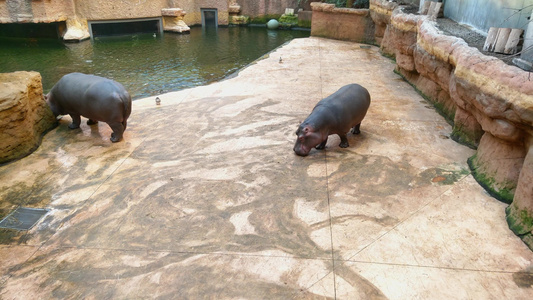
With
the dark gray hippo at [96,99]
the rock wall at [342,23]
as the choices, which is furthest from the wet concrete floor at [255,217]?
the rock wall at [342,23]

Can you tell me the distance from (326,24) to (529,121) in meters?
11.1

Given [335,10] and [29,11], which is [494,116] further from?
[29,11]

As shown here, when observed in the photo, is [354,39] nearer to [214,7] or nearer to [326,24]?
[326,24]

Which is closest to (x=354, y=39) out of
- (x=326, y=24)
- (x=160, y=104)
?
(x=326, y=24)

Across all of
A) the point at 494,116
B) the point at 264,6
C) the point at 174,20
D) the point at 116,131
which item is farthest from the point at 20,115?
the point at 264,6

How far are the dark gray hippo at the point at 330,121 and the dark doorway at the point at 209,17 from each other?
1743 centimetres

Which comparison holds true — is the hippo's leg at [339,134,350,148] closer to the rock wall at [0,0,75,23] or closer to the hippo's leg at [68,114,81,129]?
the hippo's leg at [68,114,81,129]

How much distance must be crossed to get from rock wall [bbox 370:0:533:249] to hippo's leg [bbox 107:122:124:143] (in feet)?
15.0

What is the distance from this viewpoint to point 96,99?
532 centimetres

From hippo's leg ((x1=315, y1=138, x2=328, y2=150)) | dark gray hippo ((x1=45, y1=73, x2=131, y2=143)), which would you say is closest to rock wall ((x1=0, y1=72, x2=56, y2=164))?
dark gray hippo ((x1=45, y1=73, x2=131, y2=143))

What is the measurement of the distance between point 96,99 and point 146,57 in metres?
8.29

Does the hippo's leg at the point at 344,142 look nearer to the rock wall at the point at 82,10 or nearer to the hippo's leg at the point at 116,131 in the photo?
the hippo's leg at the point at 116,131

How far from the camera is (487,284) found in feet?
9.30

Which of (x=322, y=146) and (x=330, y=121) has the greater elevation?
(x=330, y=121)
